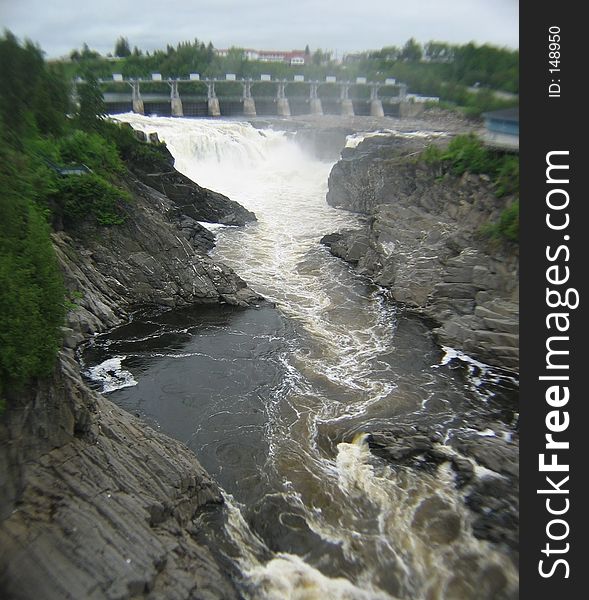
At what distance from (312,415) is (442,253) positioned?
39.5 feet

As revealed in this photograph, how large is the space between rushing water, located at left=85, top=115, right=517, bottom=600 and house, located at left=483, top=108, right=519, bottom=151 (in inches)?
321

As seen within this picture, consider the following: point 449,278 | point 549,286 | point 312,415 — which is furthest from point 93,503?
point 449,278

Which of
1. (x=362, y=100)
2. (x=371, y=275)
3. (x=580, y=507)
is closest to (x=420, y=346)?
(x=371, y=275)

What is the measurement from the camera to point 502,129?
1833 cm

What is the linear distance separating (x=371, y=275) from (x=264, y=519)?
17437 mm

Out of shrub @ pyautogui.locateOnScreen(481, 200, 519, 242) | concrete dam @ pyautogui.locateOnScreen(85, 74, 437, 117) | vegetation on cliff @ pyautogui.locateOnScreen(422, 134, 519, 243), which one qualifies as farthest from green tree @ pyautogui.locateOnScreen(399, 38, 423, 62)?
concrete dam @ pyautogui.locateOnScreen(85, 74, 437, 117)

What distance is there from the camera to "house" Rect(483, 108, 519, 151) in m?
16.1

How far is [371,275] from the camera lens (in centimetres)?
2753

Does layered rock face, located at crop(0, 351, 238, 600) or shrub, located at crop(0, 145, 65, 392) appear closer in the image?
layered rock face, located at crop(0, 351, 238, 600)

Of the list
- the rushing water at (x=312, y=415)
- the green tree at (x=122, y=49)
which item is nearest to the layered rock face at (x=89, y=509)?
the rushing water at (x=312, y=415)

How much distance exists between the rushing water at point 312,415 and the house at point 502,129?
26.7 ft

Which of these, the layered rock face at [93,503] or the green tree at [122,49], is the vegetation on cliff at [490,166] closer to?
the layered rock face at [93,503]

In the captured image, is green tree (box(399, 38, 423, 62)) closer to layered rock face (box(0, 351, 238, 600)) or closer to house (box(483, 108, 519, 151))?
house (box(483, 108, 519, 151))

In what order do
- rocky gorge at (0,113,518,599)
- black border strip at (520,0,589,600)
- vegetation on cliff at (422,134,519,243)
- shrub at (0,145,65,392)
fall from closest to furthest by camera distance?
black border strip at (520,0,589,600)
rocky gorge at (0,113,518,599)
shrub at (0,145,65,392)
vegetation on cliff at (422,134,519,243)
